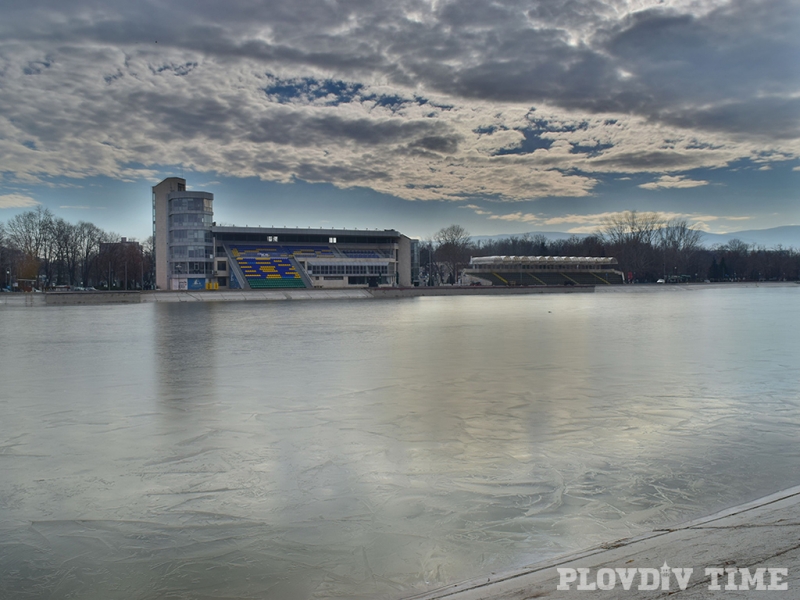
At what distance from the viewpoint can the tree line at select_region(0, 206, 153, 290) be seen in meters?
88.1

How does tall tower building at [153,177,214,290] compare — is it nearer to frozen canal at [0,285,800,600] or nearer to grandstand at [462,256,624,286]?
grandstand at [462,256,624,286]

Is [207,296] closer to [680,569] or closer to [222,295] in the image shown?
[222,295]

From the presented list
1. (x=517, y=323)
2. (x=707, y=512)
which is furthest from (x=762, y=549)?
(x=517, y=323)

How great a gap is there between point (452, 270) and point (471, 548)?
413 ft

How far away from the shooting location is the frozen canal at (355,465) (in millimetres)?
5363

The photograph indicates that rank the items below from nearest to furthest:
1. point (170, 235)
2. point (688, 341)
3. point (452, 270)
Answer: point (688, 341), point (170, 235), point (452, 270)

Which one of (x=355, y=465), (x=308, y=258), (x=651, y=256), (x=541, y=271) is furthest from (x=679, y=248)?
(x=355, y=465)

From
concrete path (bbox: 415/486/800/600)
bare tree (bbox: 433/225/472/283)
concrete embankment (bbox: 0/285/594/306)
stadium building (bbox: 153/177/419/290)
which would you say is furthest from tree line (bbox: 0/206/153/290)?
concrete path (bbox: 415/486/800/600)

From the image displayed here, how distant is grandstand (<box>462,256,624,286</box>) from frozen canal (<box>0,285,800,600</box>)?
339ft

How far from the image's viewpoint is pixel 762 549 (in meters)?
4.52

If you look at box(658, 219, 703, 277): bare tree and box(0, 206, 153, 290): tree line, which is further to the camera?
box(658, 219, 703, 277): bare tree

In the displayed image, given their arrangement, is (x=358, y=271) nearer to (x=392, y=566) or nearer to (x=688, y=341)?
(x=688, y=341)

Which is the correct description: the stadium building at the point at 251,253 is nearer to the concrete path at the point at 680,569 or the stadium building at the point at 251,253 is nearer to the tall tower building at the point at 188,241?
the tall tower building at the point at 188,241

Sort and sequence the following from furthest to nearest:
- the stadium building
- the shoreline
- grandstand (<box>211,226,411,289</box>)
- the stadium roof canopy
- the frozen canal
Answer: the stadium roof canopy, the stadium building, grandstand (<box>211,226,411,289</box>), the shoreline, the frozen canal
